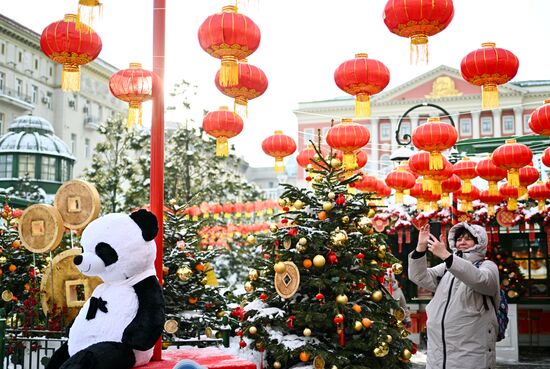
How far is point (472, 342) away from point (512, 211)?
9.98 m

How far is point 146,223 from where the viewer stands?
16.3 ft

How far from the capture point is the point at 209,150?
24.9 meters

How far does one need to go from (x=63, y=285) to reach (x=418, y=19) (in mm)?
5790

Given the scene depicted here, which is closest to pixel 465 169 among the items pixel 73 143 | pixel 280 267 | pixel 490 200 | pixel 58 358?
pixel 490 200

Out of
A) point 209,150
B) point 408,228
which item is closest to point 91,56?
point 408,228

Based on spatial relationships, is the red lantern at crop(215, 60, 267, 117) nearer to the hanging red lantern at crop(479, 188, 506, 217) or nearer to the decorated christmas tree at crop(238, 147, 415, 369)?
the decorated christmas tree at crop(238, 147, 415, 369)

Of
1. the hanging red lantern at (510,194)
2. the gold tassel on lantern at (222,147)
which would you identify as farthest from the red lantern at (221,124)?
the hanging red lantern at (510,194)

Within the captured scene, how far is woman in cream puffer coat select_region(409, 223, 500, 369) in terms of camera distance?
481cm

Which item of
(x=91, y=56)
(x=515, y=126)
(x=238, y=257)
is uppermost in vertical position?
(x=515, y=126)

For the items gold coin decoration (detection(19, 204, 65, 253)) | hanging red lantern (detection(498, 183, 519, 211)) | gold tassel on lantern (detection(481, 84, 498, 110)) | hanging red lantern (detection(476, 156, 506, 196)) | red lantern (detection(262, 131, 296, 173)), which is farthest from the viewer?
hanging red lantern (detection(498, 183, 519, 211))

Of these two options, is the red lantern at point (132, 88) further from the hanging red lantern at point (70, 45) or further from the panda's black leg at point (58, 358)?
the panda's black leg at point (58, 358)

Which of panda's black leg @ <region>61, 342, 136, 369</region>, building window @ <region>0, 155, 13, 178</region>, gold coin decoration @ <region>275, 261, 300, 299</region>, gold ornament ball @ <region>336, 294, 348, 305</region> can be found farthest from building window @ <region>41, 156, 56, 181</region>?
panda's black leg @ <region>61, 342, 136, 369</region>

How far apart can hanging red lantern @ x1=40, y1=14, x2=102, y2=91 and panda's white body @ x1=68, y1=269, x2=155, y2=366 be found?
2.85m

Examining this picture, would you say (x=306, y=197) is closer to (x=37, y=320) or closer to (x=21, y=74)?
(x=37, y=320)
